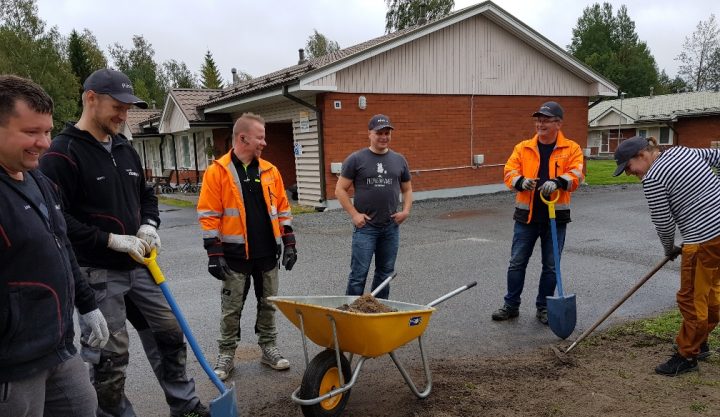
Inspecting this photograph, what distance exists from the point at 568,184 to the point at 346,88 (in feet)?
28.9

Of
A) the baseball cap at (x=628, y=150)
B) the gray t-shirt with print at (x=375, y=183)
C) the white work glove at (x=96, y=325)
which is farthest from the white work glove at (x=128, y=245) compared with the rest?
the baseball cap at (x=628, y=150)

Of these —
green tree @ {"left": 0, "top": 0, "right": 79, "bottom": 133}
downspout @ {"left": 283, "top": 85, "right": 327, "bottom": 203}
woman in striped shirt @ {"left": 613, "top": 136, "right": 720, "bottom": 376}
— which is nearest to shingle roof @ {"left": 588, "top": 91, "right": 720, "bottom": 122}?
downspout @ {"left": 283, "top": 85, "right": 327, "bottom": 203}

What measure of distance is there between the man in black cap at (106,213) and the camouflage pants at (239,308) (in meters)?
0.79

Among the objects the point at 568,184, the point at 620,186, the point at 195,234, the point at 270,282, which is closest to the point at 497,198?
the point at 620,186

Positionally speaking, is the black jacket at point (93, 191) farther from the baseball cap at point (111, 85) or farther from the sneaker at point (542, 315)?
the sneaker at point (542, 315)

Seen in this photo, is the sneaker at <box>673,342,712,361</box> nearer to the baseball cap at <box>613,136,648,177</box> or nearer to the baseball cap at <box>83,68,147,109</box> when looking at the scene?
the baseball cap at <box>613,136,648,177</box>

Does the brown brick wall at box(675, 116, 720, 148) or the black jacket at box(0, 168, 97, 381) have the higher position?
the brown brick wall at box(675, 116, 720, 148)

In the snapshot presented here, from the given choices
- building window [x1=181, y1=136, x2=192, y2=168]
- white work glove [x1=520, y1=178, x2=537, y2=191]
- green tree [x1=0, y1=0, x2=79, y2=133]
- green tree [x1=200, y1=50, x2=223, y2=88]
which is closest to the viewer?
white work glove [x1=520, y1=178, x2=537, y2=191]

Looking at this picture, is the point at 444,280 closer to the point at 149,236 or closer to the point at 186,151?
the point at 149,236

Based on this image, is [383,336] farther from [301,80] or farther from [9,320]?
[301,80]

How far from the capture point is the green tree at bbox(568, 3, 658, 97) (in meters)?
60.8

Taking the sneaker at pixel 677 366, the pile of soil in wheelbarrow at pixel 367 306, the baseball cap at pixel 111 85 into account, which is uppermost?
the baseball cap at pixel 111 85

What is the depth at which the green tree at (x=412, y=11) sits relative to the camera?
3450 centimetres

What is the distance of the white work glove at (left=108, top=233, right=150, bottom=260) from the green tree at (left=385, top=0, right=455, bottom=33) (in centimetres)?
3398
